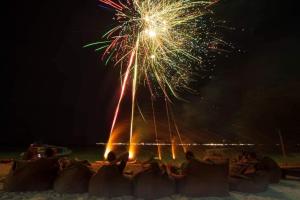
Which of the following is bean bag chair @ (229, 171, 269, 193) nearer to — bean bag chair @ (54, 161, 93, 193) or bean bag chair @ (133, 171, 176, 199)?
bean bag chair @ (133, 171, 176, 199)

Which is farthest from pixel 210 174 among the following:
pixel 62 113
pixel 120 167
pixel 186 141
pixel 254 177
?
pixel 62 113

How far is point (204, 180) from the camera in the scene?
11.9 metres

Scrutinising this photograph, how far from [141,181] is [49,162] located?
9.50ft

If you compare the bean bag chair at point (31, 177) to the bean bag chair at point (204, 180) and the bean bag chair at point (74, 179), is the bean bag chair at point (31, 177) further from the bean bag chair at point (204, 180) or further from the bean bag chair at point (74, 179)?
the bean bag chair at point (204, 180)

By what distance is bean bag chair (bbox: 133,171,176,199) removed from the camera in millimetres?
11602

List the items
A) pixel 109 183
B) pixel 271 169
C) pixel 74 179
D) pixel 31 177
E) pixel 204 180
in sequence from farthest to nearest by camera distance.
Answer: pixel 271 169, pixel 31 177, pixel 74 179, pixel 204 180, pixel 109 183

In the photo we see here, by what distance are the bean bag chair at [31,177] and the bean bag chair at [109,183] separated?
1445 mm

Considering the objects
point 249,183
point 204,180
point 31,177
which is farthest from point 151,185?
point 31,177

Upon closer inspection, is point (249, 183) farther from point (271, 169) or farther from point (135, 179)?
point (135, 179)

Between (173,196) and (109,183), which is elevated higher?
(109,183)

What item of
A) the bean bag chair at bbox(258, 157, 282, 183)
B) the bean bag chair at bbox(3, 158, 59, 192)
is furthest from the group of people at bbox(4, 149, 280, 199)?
the bean bag chair at bbox(258, 157, 282, 183)

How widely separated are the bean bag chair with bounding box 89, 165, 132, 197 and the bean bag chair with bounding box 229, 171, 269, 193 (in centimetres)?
313

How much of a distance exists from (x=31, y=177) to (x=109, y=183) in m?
2.36

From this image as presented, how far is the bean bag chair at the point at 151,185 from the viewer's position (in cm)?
1160
